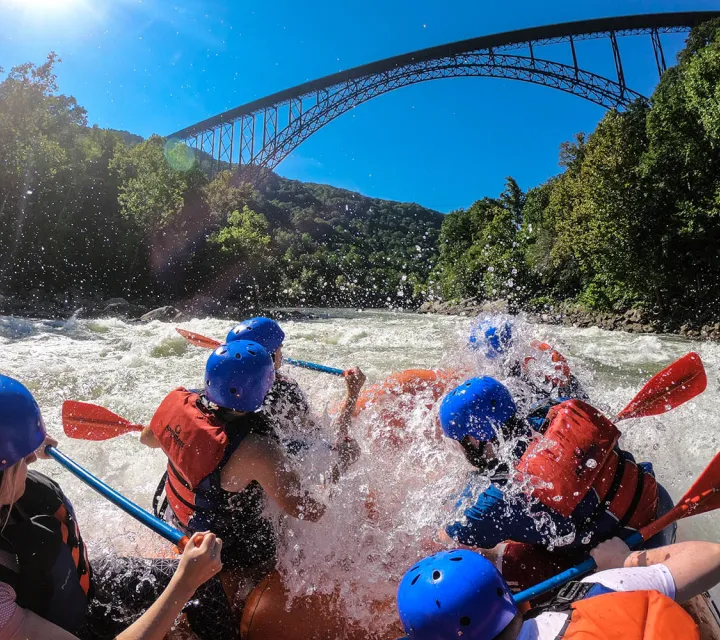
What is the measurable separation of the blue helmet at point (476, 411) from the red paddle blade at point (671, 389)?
1252mm

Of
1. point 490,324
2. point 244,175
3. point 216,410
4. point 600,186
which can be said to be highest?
point 244,175

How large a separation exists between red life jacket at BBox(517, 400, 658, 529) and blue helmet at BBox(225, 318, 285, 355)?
1591 millimetres

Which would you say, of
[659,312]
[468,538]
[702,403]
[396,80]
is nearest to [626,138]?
[659,312]

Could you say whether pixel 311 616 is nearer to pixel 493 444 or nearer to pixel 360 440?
pixel 493 444

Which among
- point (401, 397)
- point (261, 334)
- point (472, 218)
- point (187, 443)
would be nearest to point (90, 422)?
point (261, 334)

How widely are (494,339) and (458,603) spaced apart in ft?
9.08

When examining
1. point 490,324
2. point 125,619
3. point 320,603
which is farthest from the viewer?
point 490,324

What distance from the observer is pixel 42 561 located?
4.48 ft

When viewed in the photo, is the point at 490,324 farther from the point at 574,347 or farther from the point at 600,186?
the point at 600,186

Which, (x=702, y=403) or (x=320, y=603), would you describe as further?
(x=702, y=403)

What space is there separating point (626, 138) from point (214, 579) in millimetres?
19008

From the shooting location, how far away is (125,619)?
1.74 metres

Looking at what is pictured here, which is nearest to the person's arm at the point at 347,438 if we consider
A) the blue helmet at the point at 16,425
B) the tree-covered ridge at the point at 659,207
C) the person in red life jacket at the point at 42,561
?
the person in red life jacket at the point at 42,561

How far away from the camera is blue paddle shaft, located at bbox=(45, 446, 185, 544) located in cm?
177
